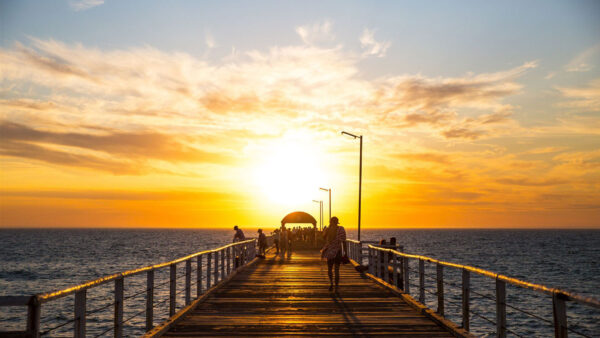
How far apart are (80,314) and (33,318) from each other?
1.46 metres

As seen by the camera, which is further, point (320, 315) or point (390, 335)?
point (320, 315)

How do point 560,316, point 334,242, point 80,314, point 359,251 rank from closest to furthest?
point 560,316
point 80,314
point 334,242
point 359,251

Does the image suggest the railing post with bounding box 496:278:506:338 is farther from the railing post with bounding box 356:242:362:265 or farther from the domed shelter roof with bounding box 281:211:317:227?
the domed shelter roof with bounding box 281:211:317:227

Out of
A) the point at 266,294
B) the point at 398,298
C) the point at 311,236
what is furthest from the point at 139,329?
the point at 311,236

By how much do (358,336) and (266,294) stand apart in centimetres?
601

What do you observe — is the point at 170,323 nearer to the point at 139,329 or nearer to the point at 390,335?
the point at 390,335

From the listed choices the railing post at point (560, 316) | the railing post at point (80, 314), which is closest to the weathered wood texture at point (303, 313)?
the railing post at point (80, 314)

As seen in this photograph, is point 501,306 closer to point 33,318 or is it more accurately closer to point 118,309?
point 118,309

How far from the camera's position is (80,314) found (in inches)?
236

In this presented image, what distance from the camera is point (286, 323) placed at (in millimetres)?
10062

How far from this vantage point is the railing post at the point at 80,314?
5902 millimetres

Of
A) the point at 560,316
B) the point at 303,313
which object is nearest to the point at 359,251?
the point at 303,313

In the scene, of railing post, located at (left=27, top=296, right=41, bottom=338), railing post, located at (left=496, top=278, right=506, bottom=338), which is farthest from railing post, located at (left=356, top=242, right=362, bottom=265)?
railing post, located at (left=27, top=296, right=41, bottom=338)

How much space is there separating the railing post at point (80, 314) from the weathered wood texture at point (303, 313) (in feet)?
9.75
